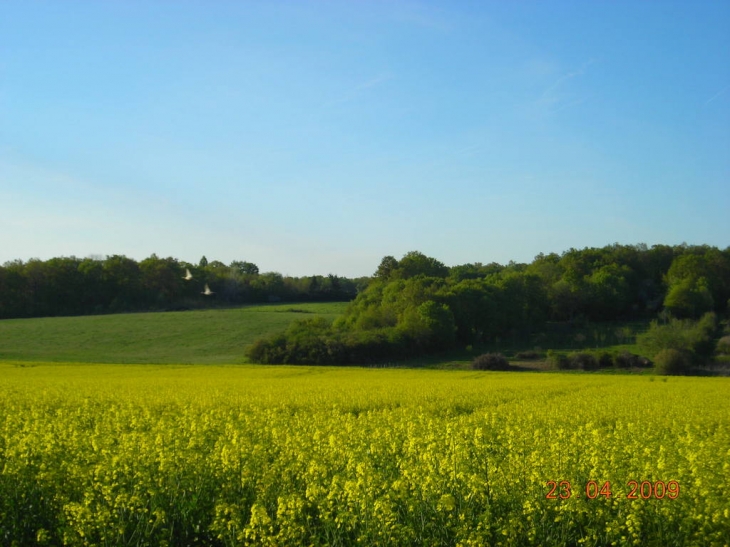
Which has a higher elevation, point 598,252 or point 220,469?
point 598,252

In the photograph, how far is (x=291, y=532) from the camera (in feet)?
20.4

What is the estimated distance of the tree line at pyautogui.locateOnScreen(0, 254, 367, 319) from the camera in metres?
86.9

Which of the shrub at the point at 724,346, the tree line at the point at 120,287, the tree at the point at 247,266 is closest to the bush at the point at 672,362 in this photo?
the shrub at the point at 724,346

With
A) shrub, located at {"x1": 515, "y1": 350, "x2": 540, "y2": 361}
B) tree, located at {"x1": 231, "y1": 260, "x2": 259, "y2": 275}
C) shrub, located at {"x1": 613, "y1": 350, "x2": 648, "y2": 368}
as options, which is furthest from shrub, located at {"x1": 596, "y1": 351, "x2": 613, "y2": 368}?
tree, located at {"x1": 231, "y1": 260, "x2": 259, "y2": 275}

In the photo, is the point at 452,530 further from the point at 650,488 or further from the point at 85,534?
the point at 85,534

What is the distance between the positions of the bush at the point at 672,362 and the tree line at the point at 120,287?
185 ft

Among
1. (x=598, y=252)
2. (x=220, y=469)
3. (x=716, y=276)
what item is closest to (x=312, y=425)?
(x=220, y=469)

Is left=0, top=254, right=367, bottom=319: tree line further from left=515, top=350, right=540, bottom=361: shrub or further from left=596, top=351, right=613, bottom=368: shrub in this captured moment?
left=596, top=351, right=613, bottom=368: shrub

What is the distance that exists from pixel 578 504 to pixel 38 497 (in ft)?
21.2

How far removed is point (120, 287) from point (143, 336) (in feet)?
97.5

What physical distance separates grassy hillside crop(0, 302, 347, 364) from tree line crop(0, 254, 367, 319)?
1045cm

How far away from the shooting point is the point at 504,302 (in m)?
77.3

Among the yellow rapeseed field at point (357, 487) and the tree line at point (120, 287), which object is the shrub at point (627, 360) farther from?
the tree line at point (120, 287)

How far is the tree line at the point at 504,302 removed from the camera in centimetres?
6083
